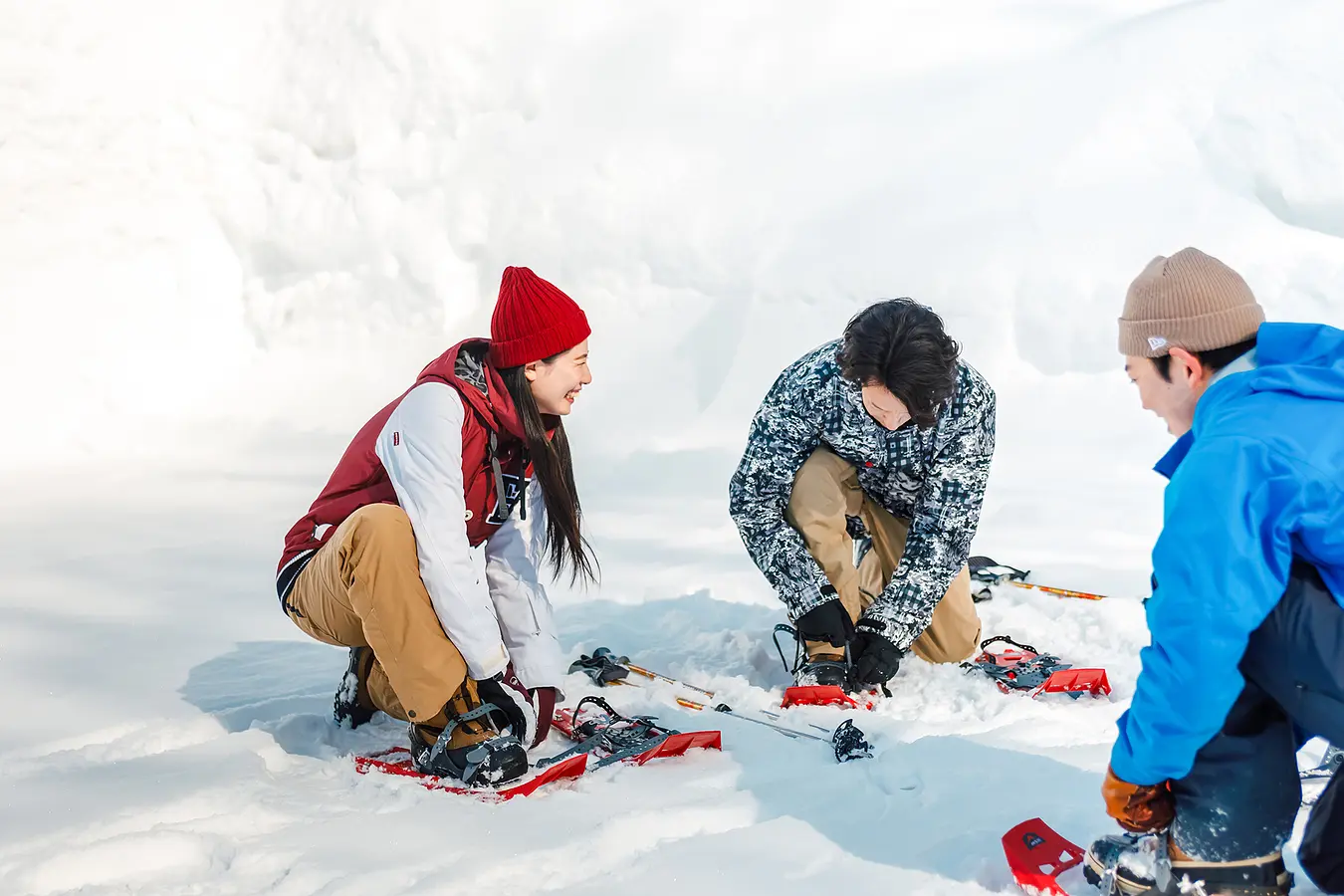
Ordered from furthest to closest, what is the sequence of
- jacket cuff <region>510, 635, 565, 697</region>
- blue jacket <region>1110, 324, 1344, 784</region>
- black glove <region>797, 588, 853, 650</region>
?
black glove <region>797, 588, 853, 650</region> → jacket cuff <region>510, 635, 565, 697</region> → blue jacket <region>1110, 324, 1344, 784</region>

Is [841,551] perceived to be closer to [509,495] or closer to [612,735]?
[612,735]

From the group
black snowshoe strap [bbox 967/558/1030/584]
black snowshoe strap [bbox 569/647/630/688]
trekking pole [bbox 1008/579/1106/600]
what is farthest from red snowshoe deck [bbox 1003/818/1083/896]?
black snowshoe strap [bbox 967/558/1030/584]

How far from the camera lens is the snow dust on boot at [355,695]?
314cm

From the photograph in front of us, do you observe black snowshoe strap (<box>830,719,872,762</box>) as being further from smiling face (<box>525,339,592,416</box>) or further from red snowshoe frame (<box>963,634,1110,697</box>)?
smiling face (<box>525,339,592,416</box>)

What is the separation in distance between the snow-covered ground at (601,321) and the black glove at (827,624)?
0.82 feet

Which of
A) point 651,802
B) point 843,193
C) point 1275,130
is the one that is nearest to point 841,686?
point 651,802

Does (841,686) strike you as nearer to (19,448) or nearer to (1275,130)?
(19,448)

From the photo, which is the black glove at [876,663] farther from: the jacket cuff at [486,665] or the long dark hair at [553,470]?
the jacket cuff at [486,665]

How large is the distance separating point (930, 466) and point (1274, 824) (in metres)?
1.87

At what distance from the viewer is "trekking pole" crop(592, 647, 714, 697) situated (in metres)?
3.59

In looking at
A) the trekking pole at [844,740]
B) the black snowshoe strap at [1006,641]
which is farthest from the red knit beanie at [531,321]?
the black snowshoe strap at [1006,641]

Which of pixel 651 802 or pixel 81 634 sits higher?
pixel 81 634

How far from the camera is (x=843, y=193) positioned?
9.04 m

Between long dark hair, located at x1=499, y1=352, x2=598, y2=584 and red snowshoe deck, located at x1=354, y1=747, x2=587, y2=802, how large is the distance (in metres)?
0.48
